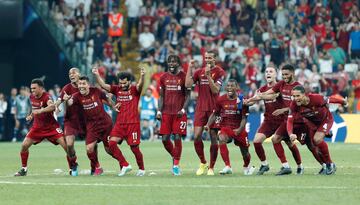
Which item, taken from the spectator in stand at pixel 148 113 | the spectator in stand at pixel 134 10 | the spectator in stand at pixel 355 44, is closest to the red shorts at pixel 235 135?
the spectator in stand at pixel 148 113

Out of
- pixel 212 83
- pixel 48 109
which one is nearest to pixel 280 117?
pixel 212 83

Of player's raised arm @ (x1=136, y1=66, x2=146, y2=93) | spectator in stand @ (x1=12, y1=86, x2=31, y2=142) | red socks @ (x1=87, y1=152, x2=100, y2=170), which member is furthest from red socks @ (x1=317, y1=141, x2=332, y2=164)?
spectator in stand @ (x1=12, y1=86, x2=31, y2=142)

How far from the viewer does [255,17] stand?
42.2 m

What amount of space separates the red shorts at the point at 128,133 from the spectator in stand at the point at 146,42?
20.8 meters

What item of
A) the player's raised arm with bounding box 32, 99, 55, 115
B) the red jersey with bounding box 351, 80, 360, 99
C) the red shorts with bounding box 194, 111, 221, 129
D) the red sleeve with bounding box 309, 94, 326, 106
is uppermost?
the red jersey with bounding box 351, 80, 360, 99

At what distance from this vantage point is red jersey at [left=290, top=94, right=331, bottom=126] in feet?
66.6

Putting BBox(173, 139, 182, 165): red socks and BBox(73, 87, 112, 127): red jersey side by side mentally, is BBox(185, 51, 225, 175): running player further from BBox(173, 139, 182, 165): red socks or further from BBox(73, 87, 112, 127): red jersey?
BBox(73, 87, 112, 127): red jersey

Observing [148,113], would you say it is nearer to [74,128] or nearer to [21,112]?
[21,112]

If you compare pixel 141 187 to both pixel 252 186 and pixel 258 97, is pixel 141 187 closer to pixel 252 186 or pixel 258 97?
pixel 252 186

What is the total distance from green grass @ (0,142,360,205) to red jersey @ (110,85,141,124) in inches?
40.8

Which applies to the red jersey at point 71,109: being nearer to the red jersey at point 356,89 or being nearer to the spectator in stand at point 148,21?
the red jersey at point 356,89

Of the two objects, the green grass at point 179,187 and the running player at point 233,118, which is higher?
the running player at point 233,118

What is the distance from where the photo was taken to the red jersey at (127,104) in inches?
833

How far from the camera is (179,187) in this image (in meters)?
17.7
